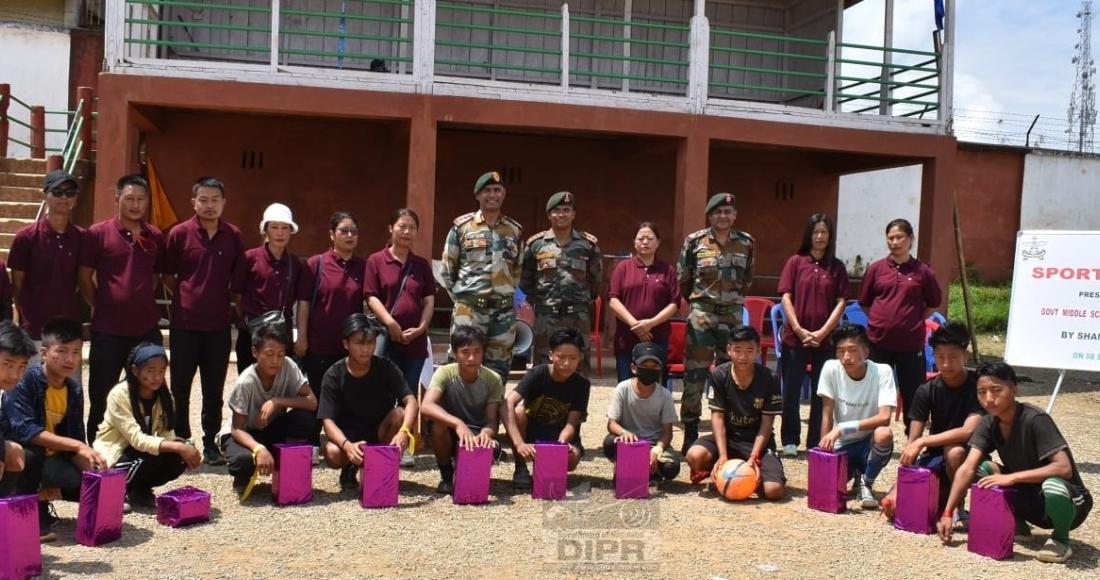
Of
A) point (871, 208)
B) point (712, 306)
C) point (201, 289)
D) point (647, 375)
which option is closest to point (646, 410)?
point (647, 375)

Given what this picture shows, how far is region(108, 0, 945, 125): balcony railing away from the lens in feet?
33.4

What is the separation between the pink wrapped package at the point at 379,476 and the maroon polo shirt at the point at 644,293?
6.75 feet

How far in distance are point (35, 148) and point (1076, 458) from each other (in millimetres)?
12614

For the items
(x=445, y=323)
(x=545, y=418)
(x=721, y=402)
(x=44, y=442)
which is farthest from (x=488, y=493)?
(x=445, y=323)

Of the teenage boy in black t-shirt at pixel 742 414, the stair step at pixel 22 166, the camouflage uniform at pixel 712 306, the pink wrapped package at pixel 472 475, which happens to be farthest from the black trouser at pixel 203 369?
the stair step at pixel 22 166

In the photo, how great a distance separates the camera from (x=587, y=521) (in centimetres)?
466

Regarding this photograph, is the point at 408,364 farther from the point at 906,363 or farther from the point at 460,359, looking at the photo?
the point at 906,363

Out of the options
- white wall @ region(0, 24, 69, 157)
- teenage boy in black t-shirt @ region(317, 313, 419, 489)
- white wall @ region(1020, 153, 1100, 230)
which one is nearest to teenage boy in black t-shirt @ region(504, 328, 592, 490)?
teenage boy in black t-shirt @ region(317, 313, 419, 489)

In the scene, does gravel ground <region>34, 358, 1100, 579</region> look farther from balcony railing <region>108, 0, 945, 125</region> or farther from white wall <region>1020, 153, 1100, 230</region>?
white wall <region>1020, 153, 1100, 230</region>

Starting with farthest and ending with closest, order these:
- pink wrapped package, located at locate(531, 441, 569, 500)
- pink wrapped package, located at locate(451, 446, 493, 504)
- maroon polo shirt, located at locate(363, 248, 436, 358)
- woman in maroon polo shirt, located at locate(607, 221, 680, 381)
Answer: woman in maroon polo shirt, located at locate(607, 221, 680, 381) → maroon polo shirt, located at locate(363, 248, 436, 358) → pink wrapped package, located at locate(531, 441, 569, 500) → pink wrapped package, located at locate(451, 446, 493, 504)

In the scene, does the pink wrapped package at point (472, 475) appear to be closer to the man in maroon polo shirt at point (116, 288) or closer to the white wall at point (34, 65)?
the man in maroon polo shirt at point (116, 288)

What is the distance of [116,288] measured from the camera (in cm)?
520

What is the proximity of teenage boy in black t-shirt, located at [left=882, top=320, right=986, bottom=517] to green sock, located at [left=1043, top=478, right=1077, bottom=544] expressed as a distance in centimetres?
58

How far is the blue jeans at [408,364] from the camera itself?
19.2 ft
